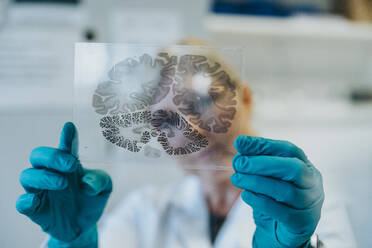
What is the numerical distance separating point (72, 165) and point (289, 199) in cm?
47

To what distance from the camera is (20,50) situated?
1423 mm

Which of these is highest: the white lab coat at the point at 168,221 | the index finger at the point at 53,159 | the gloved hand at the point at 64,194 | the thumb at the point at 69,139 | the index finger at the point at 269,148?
the index finger at the point at 269,148

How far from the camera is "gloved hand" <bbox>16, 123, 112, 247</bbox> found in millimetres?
602

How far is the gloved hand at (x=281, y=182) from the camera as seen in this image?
0.56m

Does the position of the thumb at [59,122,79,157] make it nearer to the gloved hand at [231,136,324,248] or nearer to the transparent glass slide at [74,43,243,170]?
the transparent glass slide at [74,43,243,170]

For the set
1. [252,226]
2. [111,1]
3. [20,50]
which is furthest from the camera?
[111,1]

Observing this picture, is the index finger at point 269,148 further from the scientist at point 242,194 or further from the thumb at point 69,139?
the thumb at point 69,139

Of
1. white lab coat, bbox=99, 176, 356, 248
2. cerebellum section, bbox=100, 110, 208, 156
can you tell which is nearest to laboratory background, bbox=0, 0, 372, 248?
white lab coat, bbox=99, 176, 356, 248

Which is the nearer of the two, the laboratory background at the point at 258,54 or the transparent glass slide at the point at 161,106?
the transparent glass slide at the point at 161,106

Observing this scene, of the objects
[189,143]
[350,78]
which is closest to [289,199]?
[189,143]

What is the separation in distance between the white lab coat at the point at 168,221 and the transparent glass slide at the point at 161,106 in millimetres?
352

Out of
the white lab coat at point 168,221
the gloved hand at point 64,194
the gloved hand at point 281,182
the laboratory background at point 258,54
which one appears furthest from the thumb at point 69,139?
the white lab coat at point 168,221

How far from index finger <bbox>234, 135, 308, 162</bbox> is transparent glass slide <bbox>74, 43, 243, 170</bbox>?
0.07m

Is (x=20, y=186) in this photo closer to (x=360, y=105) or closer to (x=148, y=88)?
(x=148, y=88)
